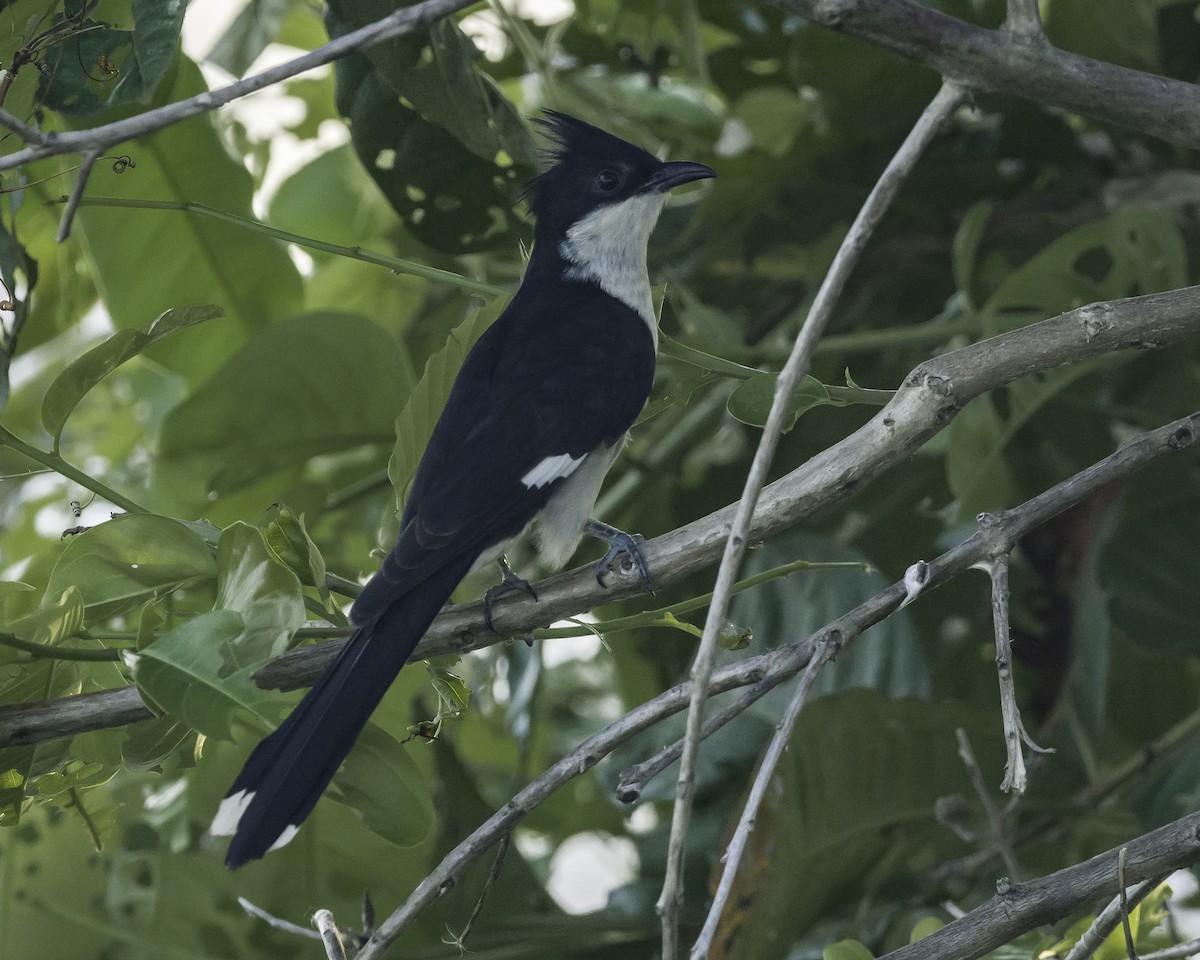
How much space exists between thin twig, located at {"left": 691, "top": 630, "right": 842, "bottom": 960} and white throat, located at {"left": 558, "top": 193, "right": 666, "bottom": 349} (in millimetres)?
1254

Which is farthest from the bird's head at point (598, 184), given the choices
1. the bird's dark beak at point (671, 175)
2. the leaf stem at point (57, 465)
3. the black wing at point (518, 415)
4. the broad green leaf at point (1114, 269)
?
the leaf stem at point (57, 465)

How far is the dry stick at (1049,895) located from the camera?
1237 mm

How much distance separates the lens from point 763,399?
159 cm

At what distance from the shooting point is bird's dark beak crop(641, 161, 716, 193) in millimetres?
2389

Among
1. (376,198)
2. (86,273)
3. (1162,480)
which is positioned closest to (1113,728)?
(1162,480)

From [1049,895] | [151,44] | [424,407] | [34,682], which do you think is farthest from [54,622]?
[1049,895]

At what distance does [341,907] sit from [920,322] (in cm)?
152

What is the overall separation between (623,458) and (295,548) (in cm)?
109

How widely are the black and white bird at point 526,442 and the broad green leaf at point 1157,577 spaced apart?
2.74 ft

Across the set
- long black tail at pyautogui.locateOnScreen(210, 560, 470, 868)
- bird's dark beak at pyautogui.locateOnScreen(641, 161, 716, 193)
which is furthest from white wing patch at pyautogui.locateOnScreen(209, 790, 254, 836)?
bird's dark beak at pyautogui.locateOnScreen(641, 161, 716, 193)

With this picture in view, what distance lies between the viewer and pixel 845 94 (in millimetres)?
2195

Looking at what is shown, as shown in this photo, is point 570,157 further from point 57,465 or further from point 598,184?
point 57,465

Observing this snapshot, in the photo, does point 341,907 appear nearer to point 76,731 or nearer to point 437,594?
point 437,594

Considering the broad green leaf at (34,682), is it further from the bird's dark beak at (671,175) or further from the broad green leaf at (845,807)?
the bird's dark beak at (671,175)
